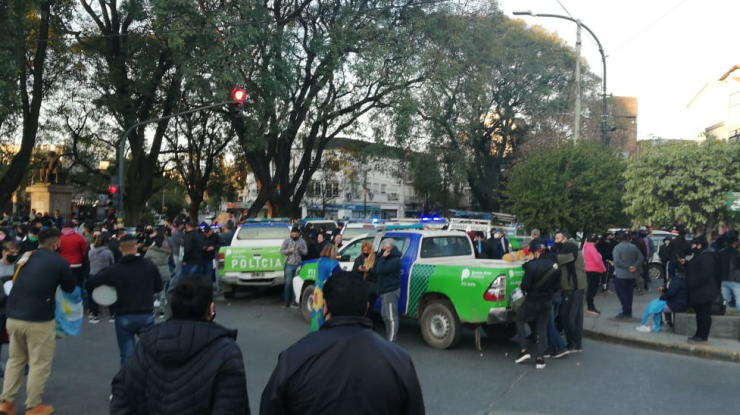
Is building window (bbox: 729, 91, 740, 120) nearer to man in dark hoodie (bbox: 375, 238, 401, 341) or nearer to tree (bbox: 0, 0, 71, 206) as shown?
man in dark hoodie (bbox: 375, 238, 401, 341)

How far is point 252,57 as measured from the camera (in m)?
24.0

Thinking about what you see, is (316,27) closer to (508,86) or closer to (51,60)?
(51,60)

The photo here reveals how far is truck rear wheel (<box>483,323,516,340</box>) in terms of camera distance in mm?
10054

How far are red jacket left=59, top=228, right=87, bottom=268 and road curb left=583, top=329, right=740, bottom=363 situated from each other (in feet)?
30.1

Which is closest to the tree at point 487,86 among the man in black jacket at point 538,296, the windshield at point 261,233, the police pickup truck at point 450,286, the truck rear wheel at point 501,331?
the windshield at point 261,233

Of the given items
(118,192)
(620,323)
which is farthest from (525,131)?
(620,323)

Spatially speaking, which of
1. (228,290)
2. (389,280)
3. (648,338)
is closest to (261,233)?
(228,290)

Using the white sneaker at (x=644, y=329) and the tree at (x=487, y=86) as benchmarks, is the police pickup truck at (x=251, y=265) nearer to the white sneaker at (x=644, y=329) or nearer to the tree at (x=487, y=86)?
the white sneaker at (x=644, y=329)

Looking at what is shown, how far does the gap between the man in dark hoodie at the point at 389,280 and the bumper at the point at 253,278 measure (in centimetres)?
578

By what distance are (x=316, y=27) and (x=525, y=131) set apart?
2004 cm

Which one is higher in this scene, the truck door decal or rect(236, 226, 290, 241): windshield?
rect(236, 226, 290, 241): windshield

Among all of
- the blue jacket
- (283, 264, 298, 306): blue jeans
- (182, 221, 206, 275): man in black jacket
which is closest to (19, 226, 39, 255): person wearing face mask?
(182, 221, 206, 275): man in black jacket

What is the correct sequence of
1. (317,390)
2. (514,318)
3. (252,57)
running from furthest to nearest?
(252,57), (514,318), (317,390)

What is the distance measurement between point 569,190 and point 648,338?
6959 mm
